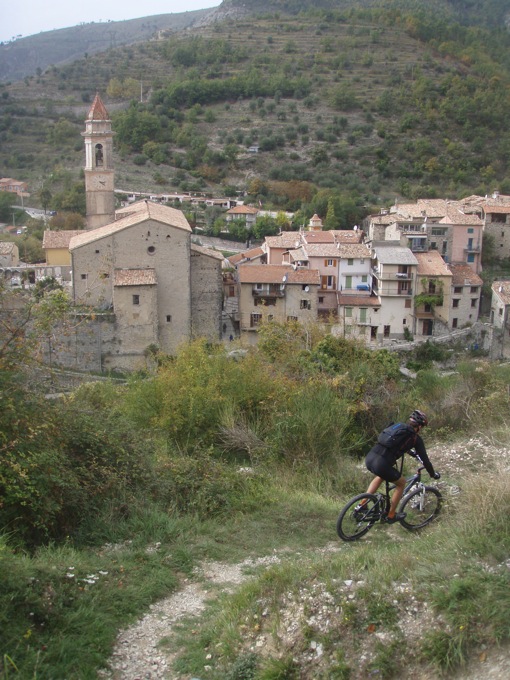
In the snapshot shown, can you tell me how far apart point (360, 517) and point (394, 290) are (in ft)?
91.8

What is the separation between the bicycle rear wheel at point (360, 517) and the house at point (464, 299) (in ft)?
95.8

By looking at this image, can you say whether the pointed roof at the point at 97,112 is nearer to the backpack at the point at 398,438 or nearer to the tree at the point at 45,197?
the tree at the point at 45,197

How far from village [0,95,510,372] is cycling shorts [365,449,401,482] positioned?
61.3ft

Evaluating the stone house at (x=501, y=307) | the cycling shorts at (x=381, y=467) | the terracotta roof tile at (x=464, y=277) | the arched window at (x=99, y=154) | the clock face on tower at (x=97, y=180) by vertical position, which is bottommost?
the stone house at (x=501, y=307)

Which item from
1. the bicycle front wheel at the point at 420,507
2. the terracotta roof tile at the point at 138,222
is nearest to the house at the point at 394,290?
the terracotta roof tile at the point at 138,222

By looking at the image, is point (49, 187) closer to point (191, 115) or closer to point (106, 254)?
point (191, 115)

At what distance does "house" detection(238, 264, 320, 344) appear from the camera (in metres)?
31.8

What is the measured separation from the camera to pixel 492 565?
5.29 m

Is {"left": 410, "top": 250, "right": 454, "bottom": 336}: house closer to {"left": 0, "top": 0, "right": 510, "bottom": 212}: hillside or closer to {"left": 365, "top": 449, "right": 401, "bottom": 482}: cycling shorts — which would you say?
{"left": 0, "top": 0, "right": 510, "bottom": 212}: hillside

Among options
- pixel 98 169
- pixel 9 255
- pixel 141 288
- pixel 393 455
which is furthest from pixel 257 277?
pixel 393 455

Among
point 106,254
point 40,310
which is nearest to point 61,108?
point 106,254

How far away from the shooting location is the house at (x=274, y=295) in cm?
3178

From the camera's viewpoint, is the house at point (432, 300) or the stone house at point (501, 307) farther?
the house at point (432, 300)

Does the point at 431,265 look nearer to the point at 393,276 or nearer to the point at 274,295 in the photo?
the point at 393,276
